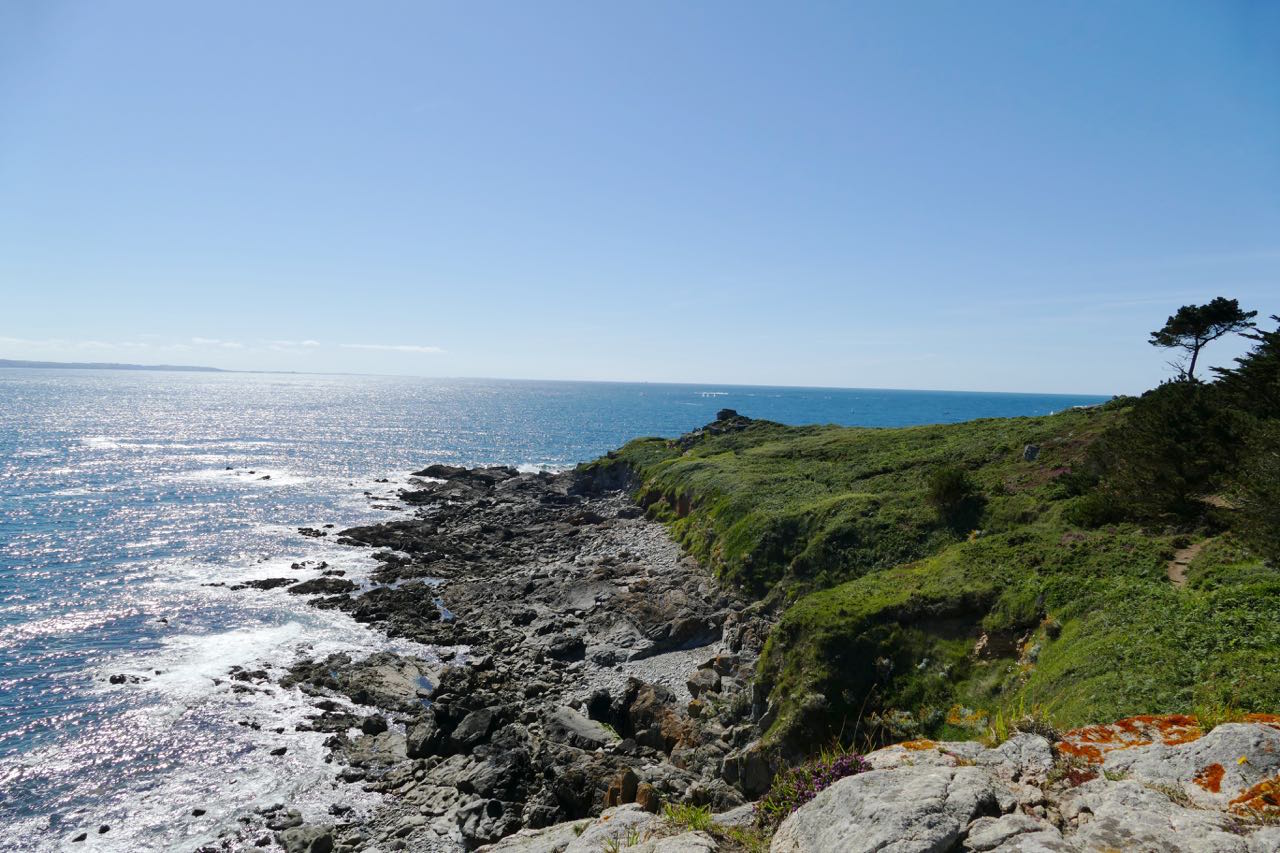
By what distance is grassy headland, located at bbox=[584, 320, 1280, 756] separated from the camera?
646 inches

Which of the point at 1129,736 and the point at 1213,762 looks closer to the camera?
the point at 1213,762

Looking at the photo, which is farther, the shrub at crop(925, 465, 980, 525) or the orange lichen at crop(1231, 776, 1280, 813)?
the shrub at crop(925, 465, 980, 525)

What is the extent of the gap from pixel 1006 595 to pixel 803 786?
55.7ft

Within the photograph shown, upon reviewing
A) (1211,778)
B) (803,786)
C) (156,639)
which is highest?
(1211,778)

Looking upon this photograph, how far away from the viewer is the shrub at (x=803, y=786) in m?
10.0

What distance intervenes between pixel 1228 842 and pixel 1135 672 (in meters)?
11.5

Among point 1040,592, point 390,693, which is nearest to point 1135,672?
point 1040,592

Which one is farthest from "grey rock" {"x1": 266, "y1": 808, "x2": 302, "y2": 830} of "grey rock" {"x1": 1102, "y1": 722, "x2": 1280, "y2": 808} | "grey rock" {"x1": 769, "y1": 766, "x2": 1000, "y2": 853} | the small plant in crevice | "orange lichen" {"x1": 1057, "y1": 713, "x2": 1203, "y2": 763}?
"grey rock" {"x1": 1102, "y1": 722, "x2": 1280, "y2": 808}

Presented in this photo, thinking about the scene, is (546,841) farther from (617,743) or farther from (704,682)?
(704,682)

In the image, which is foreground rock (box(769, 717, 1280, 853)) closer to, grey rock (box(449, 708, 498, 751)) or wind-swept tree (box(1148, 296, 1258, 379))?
grey rock (box(449, 708, 498, 751))

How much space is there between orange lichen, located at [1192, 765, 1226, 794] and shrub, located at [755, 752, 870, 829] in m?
3.94

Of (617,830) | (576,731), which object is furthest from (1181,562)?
(576,731)

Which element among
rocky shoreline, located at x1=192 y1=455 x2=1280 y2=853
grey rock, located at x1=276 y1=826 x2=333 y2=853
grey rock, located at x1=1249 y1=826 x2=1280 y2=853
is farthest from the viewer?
grey rock, located at x1=276 y1=826 x2=333 y2=853

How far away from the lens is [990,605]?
78.1 ft
